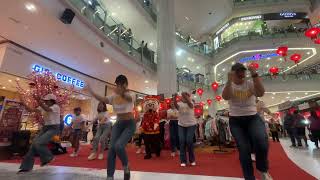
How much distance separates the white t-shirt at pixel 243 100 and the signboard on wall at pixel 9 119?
212 inches

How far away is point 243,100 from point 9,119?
222 inches

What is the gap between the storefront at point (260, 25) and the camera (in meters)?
20.3

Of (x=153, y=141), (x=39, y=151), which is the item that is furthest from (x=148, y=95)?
(x=39, y=151)

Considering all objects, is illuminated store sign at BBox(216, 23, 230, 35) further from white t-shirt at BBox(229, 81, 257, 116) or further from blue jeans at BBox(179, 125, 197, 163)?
white t-shirt at BBox(229, 81, 257, 116)

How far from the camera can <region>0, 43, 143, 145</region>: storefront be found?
547 cm

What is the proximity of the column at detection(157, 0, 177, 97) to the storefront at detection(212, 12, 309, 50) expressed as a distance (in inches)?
409

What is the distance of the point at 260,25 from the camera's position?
73.8ft

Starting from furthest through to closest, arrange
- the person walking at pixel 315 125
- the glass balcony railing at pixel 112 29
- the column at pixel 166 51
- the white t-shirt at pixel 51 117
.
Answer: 1. the column at pixel 166 51
2. the glass balcony railing at pixel 112 29
3. the person walking at pixel 315 125
4. the white t-shirt at pixel 51 117

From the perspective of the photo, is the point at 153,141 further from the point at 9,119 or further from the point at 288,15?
the point at 288,15

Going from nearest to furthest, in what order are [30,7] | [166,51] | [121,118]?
[121,118]
[30,7]
[166,51]

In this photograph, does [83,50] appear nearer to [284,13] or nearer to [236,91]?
[236,91]

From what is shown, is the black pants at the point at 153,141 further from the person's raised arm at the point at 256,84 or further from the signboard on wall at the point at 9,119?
the person's raised arm at the point at 256,84

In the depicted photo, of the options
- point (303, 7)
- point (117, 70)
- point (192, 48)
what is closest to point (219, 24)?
point (192, 48)

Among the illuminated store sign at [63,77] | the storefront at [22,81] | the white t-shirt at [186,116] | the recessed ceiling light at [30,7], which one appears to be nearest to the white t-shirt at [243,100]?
the white t-shirt at [186,116]
